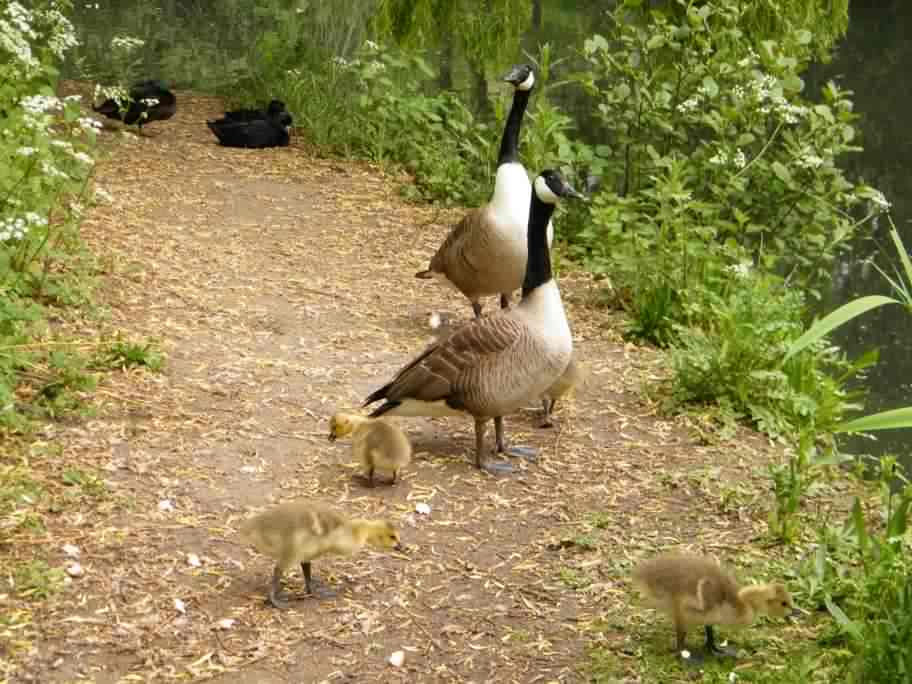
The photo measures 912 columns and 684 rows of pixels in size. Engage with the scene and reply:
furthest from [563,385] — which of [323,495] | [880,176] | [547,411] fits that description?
[880,176]

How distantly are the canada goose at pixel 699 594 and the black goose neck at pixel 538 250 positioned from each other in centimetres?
191

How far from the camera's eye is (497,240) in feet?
24.7

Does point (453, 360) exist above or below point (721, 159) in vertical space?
below

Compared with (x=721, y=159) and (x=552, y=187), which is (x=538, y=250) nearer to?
(x=552, y=187)

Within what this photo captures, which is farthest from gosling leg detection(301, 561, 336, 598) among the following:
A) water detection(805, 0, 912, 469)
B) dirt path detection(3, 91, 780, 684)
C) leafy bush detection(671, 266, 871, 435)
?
leafy bush detection(671, 266, 871, 435)

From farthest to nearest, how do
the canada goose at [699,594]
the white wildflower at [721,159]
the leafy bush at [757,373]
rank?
the white wildflower at [721,159] < the leafy bush at [757,373] < the canada goose at [699,594]

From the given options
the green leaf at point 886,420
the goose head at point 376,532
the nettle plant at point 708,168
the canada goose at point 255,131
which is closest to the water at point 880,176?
the nettle plant at point 708,168

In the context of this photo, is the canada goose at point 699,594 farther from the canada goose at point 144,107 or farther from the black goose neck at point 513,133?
the canada goose at point 144,107

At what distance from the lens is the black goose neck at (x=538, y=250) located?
19.4 feet

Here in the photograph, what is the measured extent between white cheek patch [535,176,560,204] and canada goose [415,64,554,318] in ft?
3.38

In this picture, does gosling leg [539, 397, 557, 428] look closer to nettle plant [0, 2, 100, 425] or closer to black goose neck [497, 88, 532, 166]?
black goose neck [497, 88, 532, 166]

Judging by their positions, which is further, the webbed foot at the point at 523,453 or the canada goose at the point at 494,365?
the webbed foot at the point at 523,453

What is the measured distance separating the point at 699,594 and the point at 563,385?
2376 millimetres

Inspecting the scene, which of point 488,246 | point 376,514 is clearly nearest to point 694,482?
point 376,514
